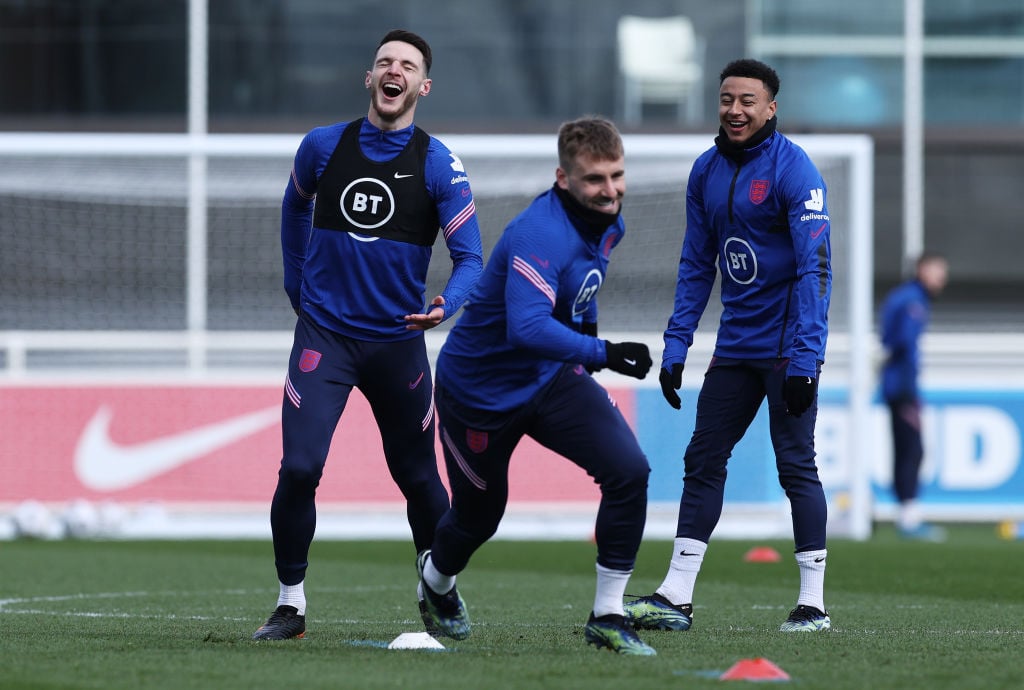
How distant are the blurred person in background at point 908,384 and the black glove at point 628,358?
26.9 feet

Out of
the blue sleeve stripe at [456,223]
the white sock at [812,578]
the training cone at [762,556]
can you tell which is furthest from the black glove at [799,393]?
the training cone at [762,556]

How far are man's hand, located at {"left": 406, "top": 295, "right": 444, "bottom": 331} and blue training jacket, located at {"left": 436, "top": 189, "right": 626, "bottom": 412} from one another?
0.33 ft

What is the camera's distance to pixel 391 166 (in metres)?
5.98

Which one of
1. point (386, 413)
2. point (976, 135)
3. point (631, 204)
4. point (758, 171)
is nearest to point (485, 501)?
point (386, 413)

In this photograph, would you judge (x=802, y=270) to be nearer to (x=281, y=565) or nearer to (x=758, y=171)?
(x=758, y=171)

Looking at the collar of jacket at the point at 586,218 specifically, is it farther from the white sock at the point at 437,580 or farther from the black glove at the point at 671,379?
the white sock at the point at 437,580

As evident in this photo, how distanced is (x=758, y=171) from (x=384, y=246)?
1469mm

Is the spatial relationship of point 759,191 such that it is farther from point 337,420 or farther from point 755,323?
point 337,420

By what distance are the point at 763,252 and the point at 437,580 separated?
5.70ft

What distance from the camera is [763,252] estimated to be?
637cm

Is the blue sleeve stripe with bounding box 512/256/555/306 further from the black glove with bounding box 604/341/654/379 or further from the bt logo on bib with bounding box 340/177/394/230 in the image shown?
the bt logo on bib with bounding box 340/177/394/230

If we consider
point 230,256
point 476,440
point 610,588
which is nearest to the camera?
point 610,588

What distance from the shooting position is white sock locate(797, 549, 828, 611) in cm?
632

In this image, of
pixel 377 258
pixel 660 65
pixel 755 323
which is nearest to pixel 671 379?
pixel 755 323
